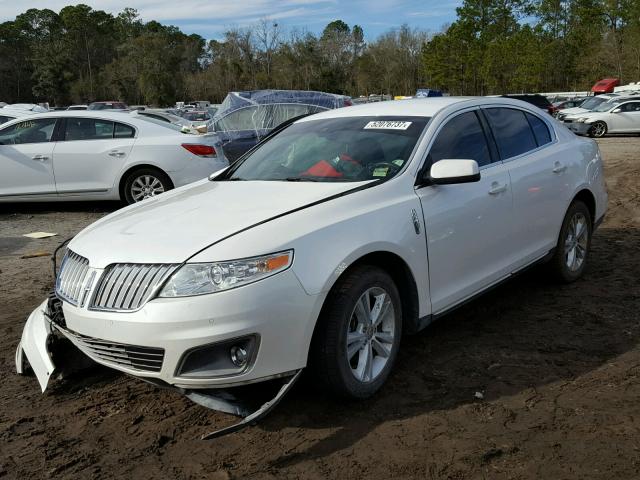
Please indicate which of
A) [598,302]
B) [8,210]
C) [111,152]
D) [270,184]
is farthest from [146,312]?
[8,210]

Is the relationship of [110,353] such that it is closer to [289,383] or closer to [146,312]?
[146,312]

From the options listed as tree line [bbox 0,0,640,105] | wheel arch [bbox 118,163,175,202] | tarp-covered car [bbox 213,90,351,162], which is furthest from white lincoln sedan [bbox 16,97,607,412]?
tree line [bbox 0,0,640,105]

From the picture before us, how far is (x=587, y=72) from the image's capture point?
205 ft

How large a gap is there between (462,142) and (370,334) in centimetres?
163

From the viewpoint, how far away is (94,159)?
9.55 metres

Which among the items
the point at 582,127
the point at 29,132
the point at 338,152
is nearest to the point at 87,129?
the point at 29,132

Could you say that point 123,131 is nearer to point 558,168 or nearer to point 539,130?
point 539,130

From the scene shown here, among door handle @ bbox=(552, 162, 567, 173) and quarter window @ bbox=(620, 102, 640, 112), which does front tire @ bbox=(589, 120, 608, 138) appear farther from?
door handle @ bbox=(552, 162, 567, 173)

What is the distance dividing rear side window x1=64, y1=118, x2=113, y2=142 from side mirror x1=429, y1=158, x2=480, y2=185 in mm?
7056

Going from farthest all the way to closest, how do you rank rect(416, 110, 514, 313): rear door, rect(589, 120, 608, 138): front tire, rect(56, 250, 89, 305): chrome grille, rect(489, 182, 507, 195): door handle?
rect(589, 120, 608, 138): front tire
rect(489, 182, 507, 195): door handle
rect(416, 110, 514, 313): rear door
rect(56, 250, 89, 305): chrome grille

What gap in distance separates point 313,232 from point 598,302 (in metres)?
2.96

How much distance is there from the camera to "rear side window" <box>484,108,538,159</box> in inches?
191

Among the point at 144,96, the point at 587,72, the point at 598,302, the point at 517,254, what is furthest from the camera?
the point at 144,96

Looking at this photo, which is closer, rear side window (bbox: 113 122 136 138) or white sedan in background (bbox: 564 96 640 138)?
rear side window (bbox: 113 122 136 138)
